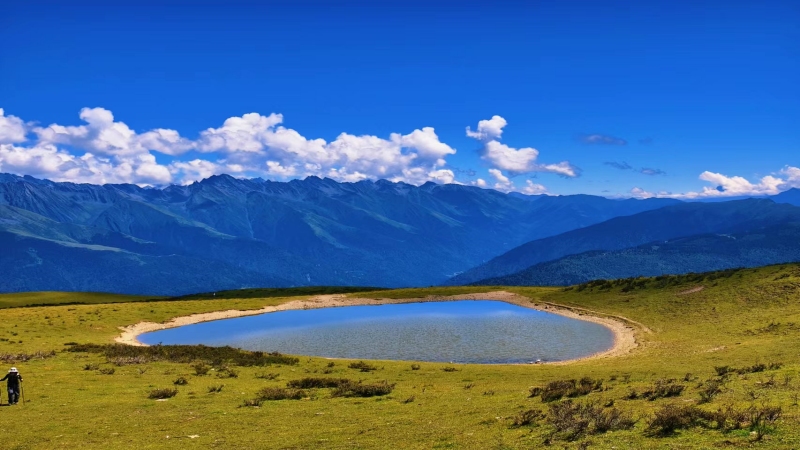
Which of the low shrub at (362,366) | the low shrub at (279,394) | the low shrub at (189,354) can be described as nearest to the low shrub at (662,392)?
the low shrub at (279,394)

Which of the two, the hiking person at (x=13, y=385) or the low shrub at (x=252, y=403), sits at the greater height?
the hiking person at (x=13, y=385)

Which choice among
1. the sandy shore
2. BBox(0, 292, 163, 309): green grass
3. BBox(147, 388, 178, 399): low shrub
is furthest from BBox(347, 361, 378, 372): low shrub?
BBox(0, 292, 163, 309): green grass

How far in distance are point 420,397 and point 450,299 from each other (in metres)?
96.6

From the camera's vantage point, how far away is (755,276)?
78.2 m

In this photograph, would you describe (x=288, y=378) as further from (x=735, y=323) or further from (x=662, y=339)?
(x=735, y=323)

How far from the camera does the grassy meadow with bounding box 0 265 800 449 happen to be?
19.2m

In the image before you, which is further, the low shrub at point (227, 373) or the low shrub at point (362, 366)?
the low shrub at point (362, 366)

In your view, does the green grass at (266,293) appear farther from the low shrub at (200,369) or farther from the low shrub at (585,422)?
the low shrub at (585,422)

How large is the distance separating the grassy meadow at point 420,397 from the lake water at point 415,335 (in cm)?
854

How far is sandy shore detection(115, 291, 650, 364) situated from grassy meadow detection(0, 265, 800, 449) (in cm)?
299

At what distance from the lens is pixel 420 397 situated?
103ft

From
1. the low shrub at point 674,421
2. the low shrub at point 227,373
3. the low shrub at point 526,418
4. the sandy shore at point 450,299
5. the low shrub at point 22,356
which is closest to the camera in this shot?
the low shrub at point 674,421

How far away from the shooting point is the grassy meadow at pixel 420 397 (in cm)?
1922

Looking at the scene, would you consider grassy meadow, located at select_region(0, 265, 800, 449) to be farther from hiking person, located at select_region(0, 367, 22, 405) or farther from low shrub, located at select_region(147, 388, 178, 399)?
hiking person, located at select_region(0, 367, 22, 405)
